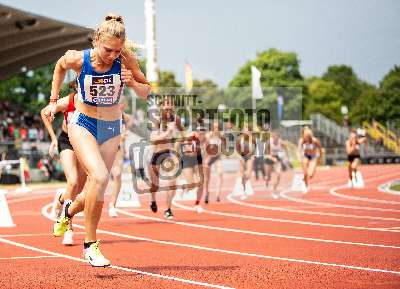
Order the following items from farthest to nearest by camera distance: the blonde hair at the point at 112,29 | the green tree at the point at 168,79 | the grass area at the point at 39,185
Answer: the green tree at the point at 168,79
the grass area at the point at 39,185
the blonde hair at the point at 112,29

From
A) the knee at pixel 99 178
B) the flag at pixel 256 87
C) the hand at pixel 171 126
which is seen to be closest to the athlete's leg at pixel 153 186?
the hand at pixel 171 126

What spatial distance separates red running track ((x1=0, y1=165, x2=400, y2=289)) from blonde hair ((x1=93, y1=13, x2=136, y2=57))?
2.13 meters

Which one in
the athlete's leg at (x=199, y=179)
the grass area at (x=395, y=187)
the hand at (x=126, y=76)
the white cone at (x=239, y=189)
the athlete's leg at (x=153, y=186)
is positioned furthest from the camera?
the white cone at (x=239, y=189)

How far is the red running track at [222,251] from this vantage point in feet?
24.3

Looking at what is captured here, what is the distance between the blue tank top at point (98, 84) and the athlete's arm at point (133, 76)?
0.06 metres

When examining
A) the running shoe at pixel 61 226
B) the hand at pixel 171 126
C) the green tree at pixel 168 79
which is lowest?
the running shoe at pixel 61 226

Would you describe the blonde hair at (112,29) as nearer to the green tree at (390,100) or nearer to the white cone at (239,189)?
the white cone at (239,189)

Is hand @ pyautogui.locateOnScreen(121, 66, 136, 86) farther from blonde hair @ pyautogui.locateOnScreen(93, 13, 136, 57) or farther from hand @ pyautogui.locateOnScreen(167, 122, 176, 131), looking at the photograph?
hand @ pyautogui.locateOnScreen(167, 122, 176, 131)

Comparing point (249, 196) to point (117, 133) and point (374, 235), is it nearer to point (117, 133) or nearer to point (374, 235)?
point (374, 235)

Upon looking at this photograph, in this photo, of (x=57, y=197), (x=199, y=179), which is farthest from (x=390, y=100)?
(x=57, y=197)

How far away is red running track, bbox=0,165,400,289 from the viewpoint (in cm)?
742

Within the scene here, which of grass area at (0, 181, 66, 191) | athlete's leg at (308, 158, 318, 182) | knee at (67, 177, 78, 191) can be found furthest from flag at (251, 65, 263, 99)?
knee at (67, 177, 78, 191)

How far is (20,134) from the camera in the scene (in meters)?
41.1

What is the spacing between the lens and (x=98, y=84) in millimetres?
7629
